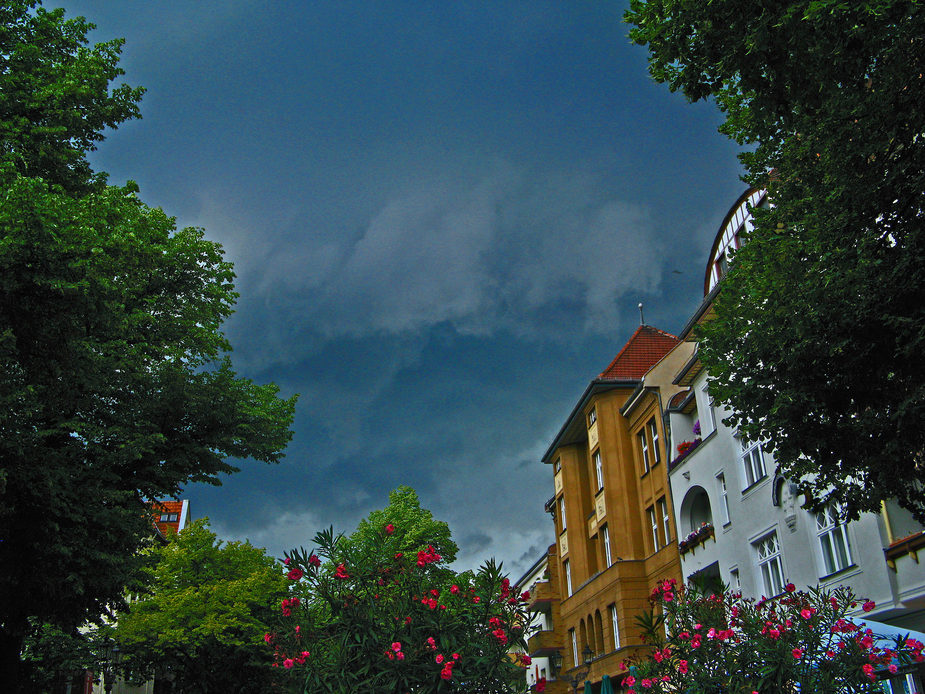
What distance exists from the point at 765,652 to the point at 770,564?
15.1 meters

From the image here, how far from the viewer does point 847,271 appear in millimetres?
10406

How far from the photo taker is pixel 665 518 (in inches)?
1296

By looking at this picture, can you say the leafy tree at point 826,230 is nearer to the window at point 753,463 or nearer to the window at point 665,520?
the window at point 753,463

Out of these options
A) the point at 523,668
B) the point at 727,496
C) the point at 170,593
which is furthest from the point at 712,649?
the point at 170,593

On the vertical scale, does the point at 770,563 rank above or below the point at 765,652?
above

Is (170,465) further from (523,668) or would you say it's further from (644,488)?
(644,488)

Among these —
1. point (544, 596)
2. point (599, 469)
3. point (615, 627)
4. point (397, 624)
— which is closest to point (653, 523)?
point (615, 627)

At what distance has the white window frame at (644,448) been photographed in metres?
35.3

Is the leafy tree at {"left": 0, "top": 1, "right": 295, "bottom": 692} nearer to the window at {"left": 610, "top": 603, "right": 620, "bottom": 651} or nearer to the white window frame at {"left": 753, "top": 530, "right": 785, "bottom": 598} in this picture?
the white window frame at {"left": 753, "top": 530, "right": 785, "bottom": 598}

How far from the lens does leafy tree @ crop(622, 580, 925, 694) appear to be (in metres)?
9.45

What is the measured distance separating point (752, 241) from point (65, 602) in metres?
15.2

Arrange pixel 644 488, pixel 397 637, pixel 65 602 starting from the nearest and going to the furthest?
pixel 397 637
pixel 65 602
pixel 644 488

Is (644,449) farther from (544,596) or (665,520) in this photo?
(544,596)

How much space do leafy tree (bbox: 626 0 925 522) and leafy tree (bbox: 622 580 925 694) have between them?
90.5 inches
